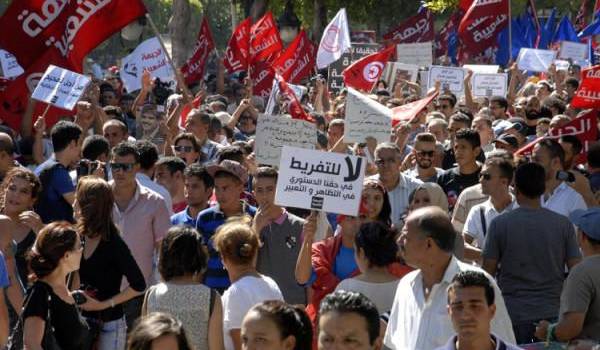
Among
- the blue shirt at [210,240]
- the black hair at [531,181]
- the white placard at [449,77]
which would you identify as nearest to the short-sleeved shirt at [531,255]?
the black hair at [531,181]

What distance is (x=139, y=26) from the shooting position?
61.1 feet

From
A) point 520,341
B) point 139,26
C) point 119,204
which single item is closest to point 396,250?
point 520,341

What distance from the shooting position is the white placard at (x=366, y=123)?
1161 centimetres

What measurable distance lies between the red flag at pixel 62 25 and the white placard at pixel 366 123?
2.70 metres

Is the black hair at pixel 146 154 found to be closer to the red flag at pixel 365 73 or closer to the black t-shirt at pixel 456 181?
the black t-shirt at pixel 456 181

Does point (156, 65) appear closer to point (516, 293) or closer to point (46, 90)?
point (46, 90)

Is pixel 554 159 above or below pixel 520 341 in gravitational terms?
above

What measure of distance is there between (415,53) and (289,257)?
14.8 m

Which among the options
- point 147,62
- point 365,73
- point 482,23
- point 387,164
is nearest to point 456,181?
point 387,164

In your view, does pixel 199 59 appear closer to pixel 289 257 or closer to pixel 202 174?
pixel 202 174

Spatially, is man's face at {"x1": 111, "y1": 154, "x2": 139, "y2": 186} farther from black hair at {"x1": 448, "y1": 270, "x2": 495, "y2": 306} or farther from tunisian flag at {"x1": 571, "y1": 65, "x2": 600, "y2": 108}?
tunisian flag at {"x1": 571, "y1": 65, "x2": 600, "y2": 108}

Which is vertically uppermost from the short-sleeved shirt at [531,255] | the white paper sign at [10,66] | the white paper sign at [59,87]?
the white paper sign at [10,66]

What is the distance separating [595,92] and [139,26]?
23.8 ft

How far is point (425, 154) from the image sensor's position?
420 inches
